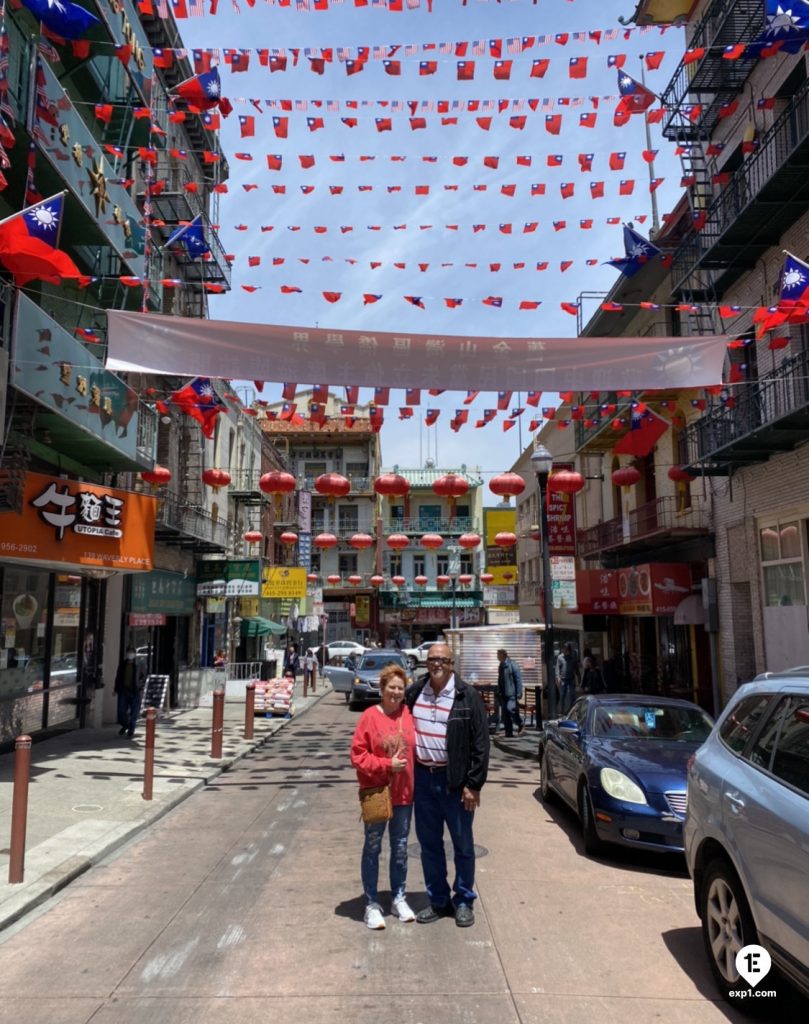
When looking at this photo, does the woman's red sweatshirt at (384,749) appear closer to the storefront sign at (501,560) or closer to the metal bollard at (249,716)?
the metal bollard at (249,716)

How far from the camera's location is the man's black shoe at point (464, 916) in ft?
17.8

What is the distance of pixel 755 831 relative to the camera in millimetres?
4031

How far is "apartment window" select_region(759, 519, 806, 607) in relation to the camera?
46.8 feet

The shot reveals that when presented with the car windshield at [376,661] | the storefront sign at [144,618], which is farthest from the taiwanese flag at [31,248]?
the car windshield at [376,661]

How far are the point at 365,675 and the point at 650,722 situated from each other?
15669mm

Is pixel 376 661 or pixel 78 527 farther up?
pixel 78 527

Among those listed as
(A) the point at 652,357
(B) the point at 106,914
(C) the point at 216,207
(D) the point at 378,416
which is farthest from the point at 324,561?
(B) the point at 106,914

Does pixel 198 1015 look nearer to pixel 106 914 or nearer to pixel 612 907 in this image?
pixel 106 914

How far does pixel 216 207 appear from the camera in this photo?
26.3 m

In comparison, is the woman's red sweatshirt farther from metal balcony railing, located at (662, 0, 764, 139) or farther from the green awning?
the green awning

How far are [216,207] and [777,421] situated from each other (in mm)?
20220

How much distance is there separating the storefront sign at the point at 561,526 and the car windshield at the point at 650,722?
57.6 ft

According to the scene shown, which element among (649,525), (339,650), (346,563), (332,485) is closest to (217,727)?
(332,485)

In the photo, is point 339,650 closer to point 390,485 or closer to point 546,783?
point 390,485
